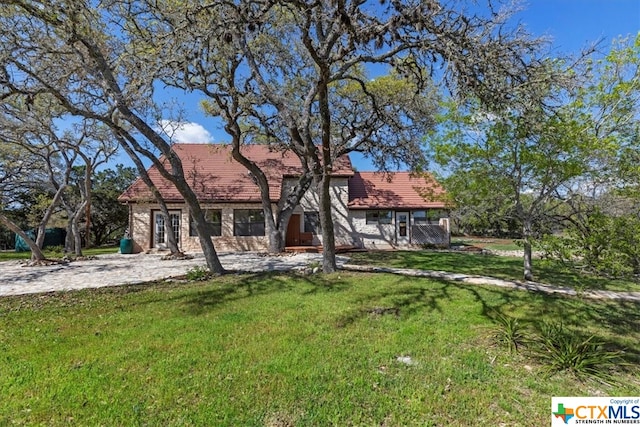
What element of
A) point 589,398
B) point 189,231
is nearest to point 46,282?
point 189,231

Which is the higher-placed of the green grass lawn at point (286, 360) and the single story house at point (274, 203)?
the single story house at point (274, 203)

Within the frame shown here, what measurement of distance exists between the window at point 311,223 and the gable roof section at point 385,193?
2.11m

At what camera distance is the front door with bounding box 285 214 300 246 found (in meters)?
18.8

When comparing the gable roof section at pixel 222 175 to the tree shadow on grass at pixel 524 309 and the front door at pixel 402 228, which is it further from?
the tree shadow on grass at pixel 524 309

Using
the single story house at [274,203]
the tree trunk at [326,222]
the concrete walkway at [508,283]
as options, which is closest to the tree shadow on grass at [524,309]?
the concrete walkway at [508,283]

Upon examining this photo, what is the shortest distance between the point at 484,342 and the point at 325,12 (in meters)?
6.61

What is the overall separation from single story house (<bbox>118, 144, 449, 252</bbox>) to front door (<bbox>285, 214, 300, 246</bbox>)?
0.18 ft

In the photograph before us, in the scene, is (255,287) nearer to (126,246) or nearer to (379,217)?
(126,246)

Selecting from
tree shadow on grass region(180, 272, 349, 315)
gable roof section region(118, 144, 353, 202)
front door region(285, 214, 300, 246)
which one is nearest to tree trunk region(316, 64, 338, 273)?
tree shadow on grass region(180, 272, 349, 315)

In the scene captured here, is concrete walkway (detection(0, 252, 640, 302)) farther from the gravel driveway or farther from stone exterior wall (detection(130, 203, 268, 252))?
stone exterior wall (detection(130, 203, 268, 252))

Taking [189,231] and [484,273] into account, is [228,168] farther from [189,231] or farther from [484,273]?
[484,273]

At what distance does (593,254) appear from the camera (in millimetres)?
4141

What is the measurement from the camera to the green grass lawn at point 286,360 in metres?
3.21

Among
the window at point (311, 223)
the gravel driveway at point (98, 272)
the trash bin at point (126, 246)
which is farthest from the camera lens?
the window at point (311, 223)
